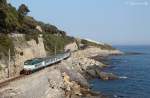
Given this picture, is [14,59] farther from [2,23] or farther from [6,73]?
[2,23]

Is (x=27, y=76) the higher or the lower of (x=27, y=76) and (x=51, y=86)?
the higher

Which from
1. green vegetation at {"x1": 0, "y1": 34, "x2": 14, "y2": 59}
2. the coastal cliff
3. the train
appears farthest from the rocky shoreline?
green vegetation at {"x1": 0, "y1": 34, "x2": 14, "y2": 59}

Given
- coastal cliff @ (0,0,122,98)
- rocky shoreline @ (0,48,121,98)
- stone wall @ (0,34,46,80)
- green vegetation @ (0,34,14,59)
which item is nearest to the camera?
rocky shoreline @ (0,48,121,98)

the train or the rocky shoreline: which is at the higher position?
the train

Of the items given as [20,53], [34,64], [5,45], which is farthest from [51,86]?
[20,53]

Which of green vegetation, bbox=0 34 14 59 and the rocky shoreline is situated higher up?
green vegetation, bbox=0 34 14 59

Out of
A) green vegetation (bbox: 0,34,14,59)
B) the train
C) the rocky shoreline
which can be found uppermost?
green vegetation (bbox: 0,34,14,59)

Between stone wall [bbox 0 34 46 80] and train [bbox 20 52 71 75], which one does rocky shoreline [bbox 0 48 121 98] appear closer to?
train [bbox 20 52 71 75]

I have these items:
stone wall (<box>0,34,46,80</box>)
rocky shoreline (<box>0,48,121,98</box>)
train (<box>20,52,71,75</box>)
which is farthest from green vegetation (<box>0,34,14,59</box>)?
rocky shoreline (<box>0,48,121,98</box>)

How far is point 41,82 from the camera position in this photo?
46.0m

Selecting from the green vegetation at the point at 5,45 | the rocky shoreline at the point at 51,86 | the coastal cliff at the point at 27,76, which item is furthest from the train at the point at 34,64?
the green vegetation at the point at 5,45

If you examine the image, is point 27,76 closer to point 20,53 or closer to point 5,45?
point 5,45

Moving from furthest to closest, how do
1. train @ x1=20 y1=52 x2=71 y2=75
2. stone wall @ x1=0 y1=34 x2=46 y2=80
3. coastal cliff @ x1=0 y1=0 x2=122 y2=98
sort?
train @ x1=20 y1=52 x2=71 y2=75
stone wall @ x1=0 y1=34 x2=46 y2=80
coastal cliff @ x1=0 y1=0 x2=122 y2=98

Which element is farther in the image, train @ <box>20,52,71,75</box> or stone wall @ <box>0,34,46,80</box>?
train @ <box>20,52,71,75</box>
